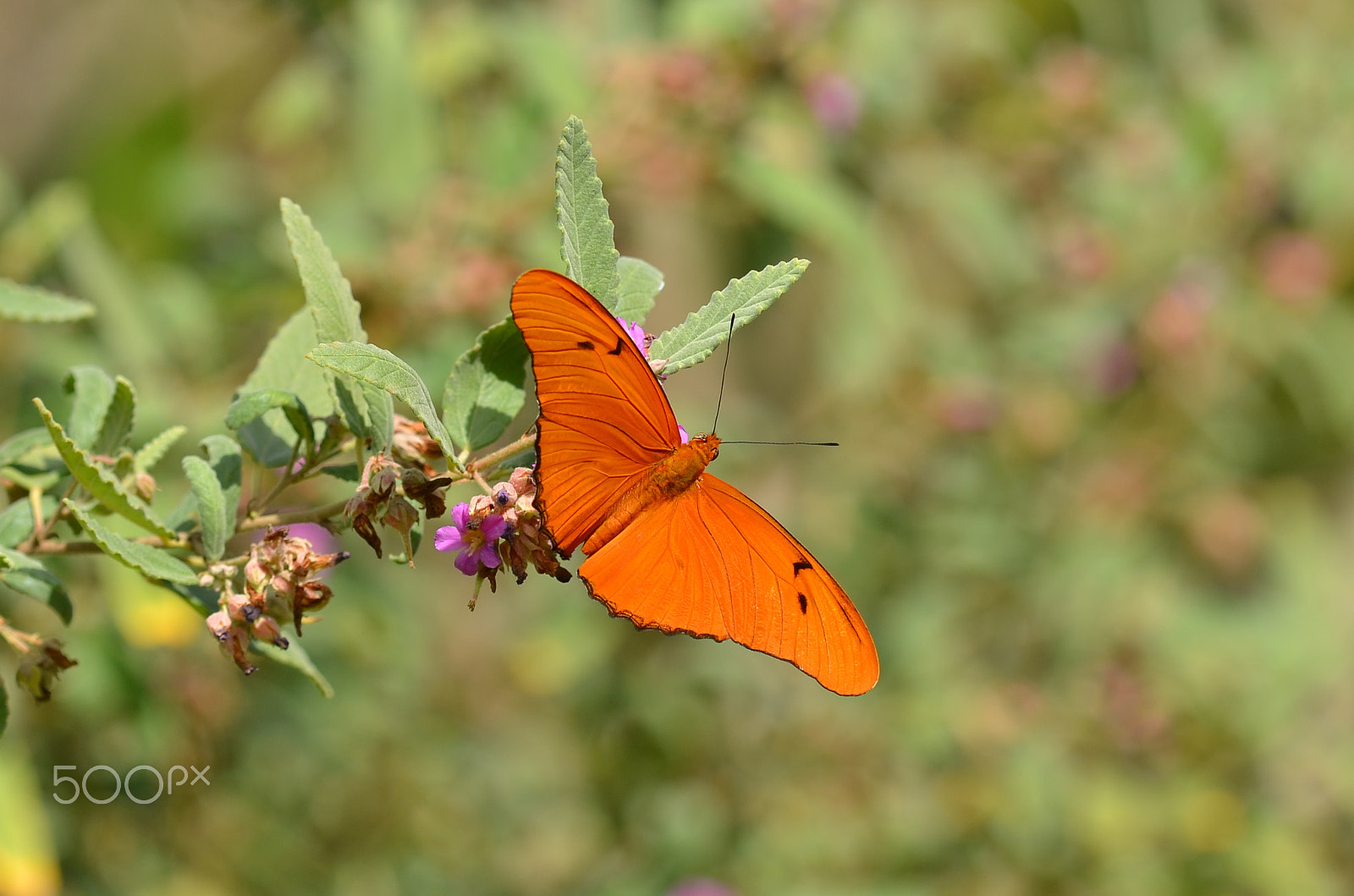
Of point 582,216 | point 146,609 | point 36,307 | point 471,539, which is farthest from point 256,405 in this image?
point 146,609

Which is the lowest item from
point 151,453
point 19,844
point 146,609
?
point 19,844

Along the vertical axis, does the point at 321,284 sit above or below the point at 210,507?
above

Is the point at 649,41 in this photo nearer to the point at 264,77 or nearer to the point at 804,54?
the point at 804,54

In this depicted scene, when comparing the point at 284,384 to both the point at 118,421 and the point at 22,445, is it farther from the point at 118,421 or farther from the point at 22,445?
the point at 22,445

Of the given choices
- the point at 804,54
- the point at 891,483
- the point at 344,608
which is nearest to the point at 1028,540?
the point at 891,483

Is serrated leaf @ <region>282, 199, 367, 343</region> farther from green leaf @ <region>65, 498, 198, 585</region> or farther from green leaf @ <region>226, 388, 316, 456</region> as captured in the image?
green leaf @ <region>65, 498, 198, 585</region>

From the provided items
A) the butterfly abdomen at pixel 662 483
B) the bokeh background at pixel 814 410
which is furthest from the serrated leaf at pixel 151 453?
the bokeh background at pixel 814 410

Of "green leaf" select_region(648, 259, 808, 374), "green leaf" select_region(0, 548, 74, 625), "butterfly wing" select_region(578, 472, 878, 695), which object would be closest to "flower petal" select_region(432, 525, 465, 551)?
"butterfly wing" select_region(578, 472, 878, 695)

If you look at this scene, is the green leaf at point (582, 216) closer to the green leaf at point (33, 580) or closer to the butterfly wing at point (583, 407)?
the butterfly wing at point (583, 407)
